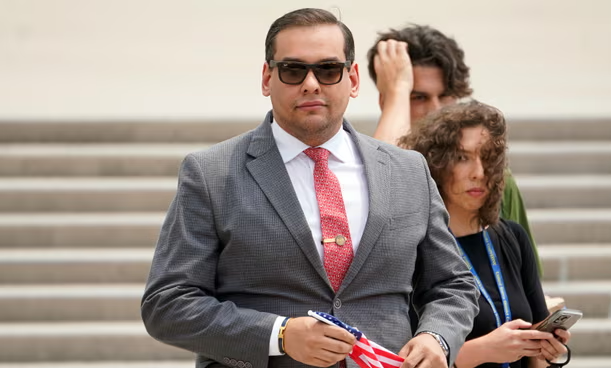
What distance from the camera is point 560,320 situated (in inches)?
119

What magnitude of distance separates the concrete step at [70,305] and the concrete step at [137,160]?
1100mm

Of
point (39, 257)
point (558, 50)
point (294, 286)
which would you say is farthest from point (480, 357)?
point (558, 50)

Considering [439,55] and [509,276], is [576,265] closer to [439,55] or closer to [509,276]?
[439,55]

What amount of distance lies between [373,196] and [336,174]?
0.38ft

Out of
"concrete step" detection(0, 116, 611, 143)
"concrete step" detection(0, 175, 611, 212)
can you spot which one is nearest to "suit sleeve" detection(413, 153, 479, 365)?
"concrete step" detection(0, 175, 611, 212)

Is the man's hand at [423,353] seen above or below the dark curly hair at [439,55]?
below

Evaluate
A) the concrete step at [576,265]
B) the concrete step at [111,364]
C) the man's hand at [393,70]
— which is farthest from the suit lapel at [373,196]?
the concrete step at [576,265]

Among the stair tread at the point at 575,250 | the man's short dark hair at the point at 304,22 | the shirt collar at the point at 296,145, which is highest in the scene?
the man's short dark hair at the point at 304,22

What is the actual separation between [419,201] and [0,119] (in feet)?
17.2

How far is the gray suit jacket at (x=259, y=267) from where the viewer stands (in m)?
2.39

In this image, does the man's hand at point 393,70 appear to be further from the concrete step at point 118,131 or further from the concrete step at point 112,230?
the concrete step at point 118,131

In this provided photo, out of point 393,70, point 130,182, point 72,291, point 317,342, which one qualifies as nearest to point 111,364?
point 72,291

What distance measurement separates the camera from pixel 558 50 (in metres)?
9.63

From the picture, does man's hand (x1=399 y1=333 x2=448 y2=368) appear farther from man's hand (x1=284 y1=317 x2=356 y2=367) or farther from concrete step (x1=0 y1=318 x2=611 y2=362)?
concrete step (x1=0 y1=318 x2=611 y2=362)
